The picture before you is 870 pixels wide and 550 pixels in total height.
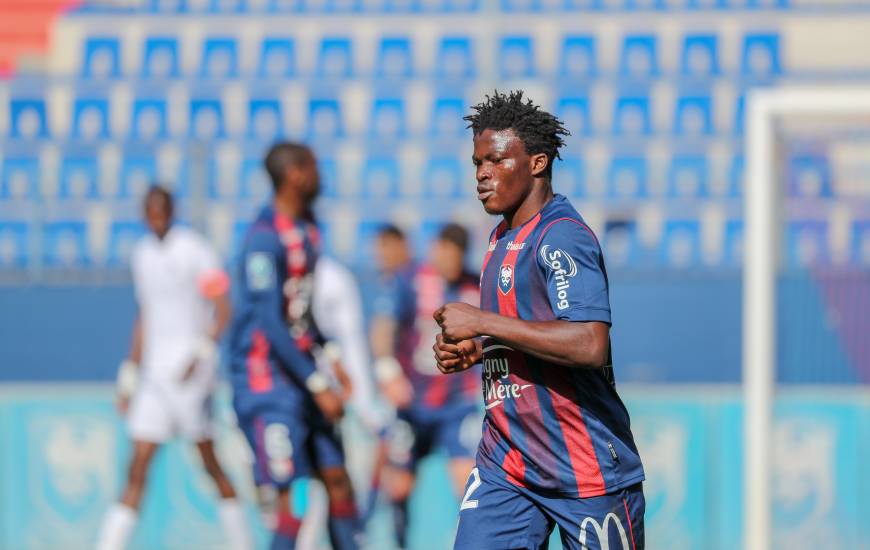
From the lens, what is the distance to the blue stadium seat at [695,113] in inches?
480

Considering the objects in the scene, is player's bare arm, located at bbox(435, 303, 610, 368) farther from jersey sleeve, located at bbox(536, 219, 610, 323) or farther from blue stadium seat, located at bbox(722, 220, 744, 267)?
blue stadium seat, located at bbox(722, 220, 744, 267)

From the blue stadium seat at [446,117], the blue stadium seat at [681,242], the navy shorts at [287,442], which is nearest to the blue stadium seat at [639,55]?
the blue stadium seat at [446,117]

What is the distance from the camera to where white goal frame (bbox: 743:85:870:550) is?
699 cm

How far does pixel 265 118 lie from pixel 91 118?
1586 mm

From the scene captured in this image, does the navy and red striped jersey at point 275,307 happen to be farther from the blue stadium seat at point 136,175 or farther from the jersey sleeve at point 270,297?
the blue stadium seat at point 136,175

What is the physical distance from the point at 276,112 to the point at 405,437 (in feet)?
16.9

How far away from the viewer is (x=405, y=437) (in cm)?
830

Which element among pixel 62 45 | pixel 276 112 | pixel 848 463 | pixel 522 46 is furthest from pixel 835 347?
pixel 62 45

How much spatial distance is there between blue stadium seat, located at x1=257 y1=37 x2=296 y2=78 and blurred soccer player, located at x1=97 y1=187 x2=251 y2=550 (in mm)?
4830

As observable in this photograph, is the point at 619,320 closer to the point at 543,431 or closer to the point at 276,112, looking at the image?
the point at 276,112

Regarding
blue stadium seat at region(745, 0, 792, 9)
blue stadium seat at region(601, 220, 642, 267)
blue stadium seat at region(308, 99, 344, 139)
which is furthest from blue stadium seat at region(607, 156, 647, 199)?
blue stadium seat at region(308, 99, 344, 139)

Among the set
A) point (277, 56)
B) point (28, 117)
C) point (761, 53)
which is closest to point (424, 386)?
point (277, 56)

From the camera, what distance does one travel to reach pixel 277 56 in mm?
13039

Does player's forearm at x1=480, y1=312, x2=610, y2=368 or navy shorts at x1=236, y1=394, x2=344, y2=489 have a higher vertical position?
player's forearm at x1=480, y1=312, x2=610, y2=368
